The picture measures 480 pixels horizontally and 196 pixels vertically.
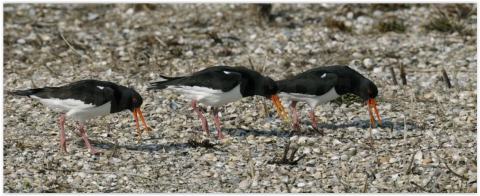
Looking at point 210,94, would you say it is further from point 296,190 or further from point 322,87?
point 296,190

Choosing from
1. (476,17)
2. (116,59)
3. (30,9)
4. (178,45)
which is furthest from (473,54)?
Answer: (30,9)

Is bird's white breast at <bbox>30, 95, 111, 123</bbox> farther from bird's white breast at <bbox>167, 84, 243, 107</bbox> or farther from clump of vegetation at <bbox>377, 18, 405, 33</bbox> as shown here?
clump of vegetation at <bbox>377, 18, 405, 33</bbox>

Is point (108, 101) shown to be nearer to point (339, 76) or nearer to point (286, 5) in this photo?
point (339, 76)

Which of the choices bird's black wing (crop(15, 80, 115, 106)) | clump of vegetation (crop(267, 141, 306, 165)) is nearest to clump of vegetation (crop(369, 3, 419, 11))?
clump of vegetation (crop(267, 141, 306, 165))

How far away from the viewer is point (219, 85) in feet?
27.8

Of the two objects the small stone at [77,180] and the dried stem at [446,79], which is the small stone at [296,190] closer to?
the small stone at [77,180]

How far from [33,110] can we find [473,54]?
6505 mm

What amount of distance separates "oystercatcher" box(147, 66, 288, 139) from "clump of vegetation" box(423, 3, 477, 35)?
4.84 m

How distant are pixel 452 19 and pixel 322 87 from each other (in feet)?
16.4

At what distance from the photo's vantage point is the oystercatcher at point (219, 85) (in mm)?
8508

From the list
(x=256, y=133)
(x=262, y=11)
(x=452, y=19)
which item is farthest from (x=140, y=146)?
(x=452, y=19)

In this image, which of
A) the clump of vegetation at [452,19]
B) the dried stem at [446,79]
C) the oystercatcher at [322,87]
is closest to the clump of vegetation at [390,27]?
the clump of vegetation at [452,19]

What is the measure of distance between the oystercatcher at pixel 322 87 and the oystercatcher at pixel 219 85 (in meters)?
0.20

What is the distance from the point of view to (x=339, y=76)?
29.1 ft
